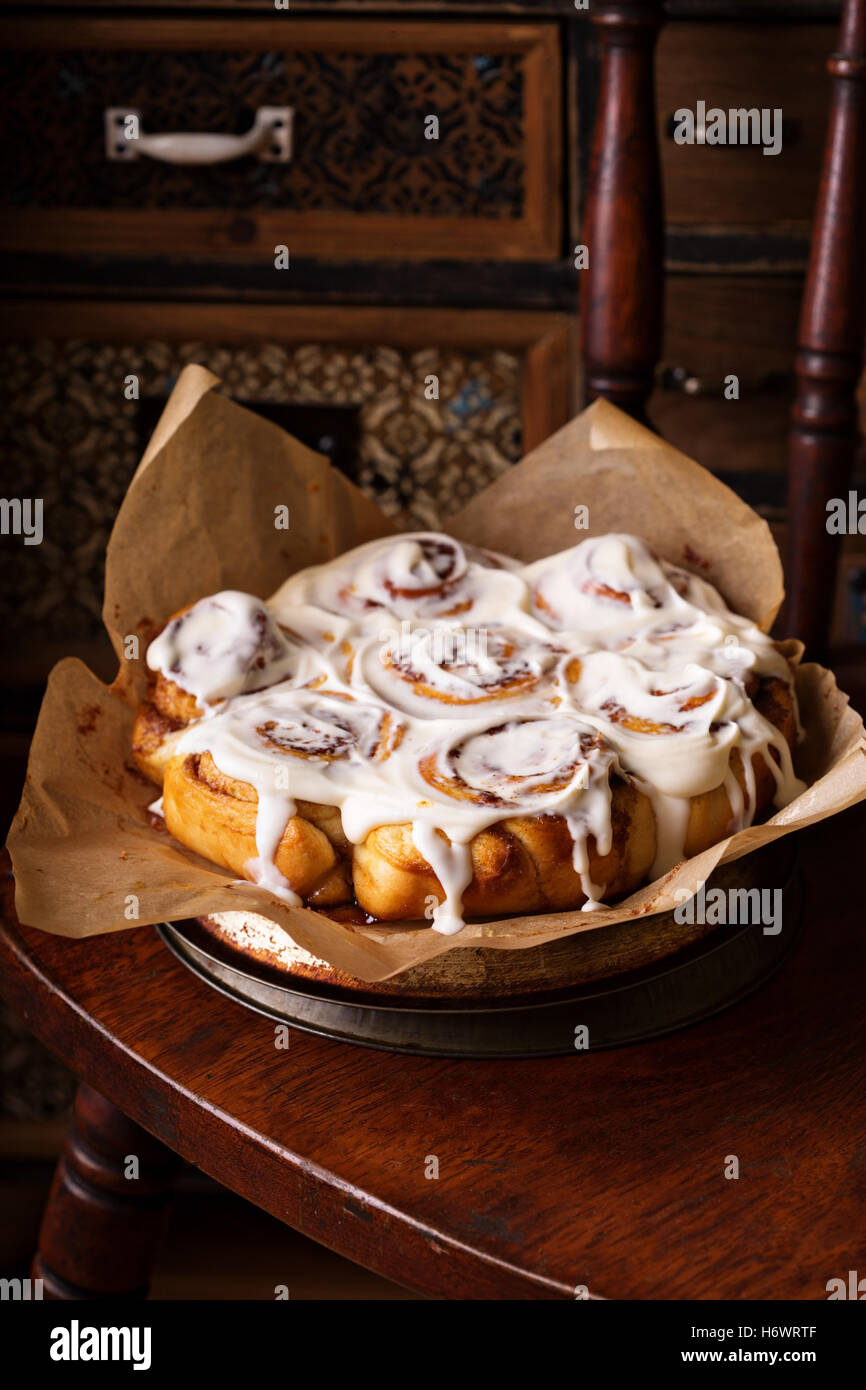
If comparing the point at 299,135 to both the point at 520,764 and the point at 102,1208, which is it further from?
the point at 102,1208

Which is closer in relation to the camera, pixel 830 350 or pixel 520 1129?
pixel 520 1129


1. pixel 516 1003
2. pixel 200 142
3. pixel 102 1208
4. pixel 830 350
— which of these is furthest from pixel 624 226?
pixel 102 1208

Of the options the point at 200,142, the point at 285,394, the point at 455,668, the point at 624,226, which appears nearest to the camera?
the point at 455,668

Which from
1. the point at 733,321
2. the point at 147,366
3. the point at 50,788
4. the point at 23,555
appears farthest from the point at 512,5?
the point at 50,788

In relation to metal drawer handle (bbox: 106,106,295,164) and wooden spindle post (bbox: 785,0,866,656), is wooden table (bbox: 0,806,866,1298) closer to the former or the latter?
wooden spindle post (bbox: 785,0,866,656)

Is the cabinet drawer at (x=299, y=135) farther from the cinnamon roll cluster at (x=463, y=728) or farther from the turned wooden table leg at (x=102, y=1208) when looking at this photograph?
the turned wooden table leg at (x=102, y=1208)

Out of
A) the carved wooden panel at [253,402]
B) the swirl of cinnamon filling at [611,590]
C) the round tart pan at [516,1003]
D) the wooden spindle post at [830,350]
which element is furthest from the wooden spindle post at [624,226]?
the round tart pan at [516,1003]
